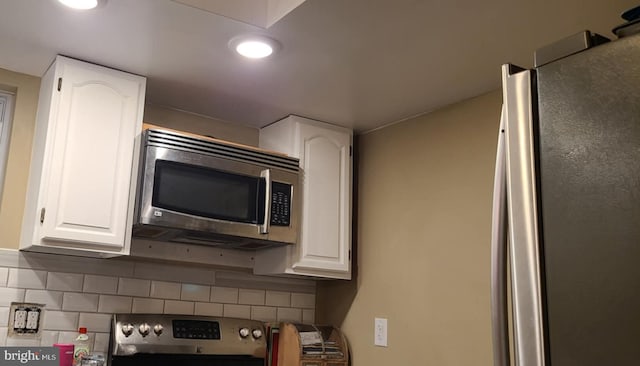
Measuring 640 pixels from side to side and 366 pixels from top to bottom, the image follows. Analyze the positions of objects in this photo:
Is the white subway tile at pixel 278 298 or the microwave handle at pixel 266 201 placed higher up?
the microwave handle at pixel 266 201

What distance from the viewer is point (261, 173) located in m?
2.75

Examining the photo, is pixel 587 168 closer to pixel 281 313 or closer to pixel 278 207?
pixel 278 207

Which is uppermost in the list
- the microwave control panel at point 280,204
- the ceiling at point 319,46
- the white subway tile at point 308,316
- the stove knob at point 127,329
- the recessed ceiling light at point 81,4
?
the recessed ceiling light at point 81,4

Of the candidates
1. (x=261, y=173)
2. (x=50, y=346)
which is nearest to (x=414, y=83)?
(x=261, y=173)

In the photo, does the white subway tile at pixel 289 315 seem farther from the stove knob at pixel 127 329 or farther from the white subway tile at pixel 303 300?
the stove knob at pixel 127 329

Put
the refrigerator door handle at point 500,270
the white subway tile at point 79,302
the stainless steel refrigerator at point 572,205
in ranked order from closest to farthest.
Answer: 1. the stainless steel refrigerator at point 572,205
2. the refrigerator door handle at point 500,270
3. the white subway tile at point 79,302

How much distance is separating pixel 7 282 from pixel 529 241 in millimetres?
2076

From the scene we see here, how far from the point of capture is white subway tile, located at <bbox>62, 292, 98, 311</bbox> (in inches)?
99.8

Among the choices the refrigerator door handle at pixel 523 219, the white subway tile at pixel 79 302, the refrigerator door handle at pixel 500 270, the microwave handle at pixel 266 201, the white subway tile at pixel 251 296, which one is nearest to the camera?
the refrigerator door handle at pixel 523 219

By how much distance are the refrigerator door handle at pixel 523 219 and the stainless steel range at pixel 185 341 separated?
1.83 metres

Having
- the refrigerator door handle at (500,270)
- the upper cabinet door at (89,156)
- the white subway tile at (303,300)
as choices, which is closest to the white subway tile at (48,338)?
the upper cabinet door at (89,156)

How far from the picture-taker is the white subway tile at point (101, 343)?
2.57 m

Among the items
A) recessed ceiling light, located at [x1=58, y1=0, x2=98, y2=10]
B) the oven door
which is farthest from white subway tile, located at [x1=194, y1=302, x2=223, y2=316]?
recessed ceiling light, located at [x1=58, y1=0, x2=98, y2=10]

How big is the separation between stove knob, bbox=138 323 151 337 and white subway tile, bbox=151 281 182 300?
0.59 feet
